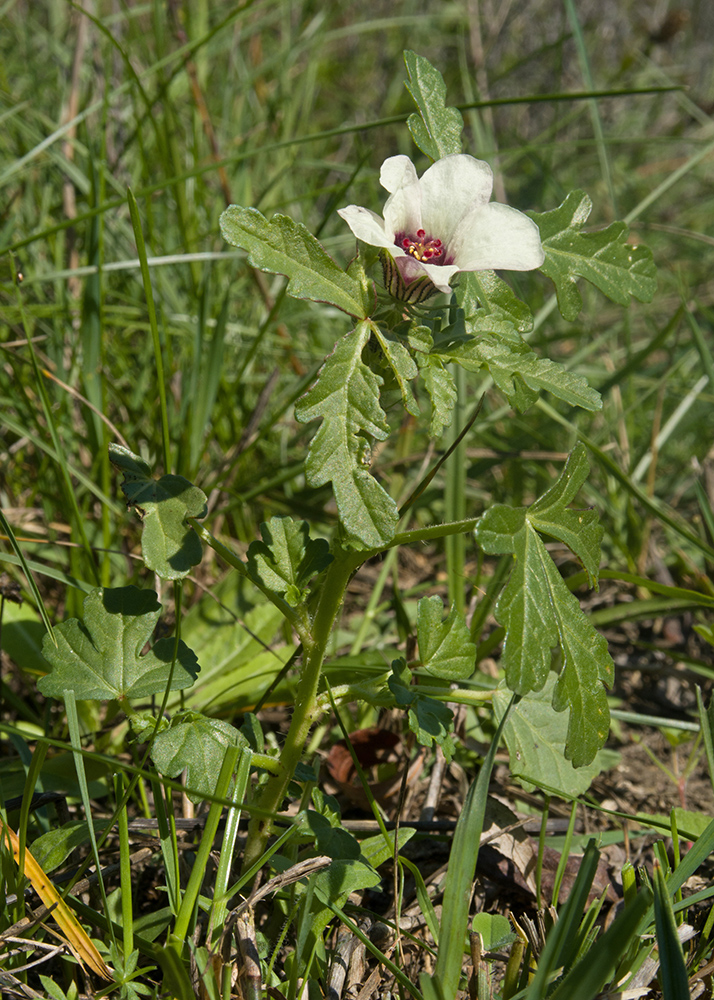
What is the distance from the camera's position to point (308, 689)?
130 cm

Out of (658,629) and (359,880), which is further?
(658,629)

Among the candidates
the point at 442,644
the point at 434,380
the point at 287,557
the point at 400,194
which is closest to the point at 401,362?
the point at 434,380

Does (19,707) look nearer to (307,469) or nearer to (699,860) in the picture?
(307,469)

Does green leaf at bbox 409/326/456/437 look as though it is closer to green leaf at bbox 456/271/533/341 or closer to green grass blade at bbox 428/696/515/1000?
green leaf at bbox 456/271/533/341

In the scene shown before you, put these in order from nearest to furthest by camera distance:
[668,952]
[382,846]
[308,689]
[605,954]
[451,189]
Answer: [605,954] < [668,952] < [451,189] < [308,689] < [382,846]

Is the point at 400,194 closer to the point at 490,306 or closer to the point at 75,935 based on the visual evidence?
the point at 490,306

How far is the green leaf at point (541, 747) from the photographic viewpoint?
1.48 m

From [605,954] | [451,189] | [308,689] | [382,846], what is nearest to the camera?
[605,954]

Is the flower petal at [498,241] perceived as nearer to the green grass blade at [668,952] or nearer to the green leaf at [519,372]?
the green leaf at [519,372]

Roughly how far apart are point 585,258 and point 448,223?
30 cm

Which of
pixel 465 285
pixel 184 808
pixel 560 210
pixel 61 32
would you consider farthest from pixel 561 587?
pixel 61 32

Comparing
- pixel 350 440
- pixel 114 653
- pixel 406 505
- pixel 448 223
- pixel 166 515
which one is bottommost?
pixel 114 653

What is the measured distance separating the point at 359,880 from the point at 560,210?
1.20 metres

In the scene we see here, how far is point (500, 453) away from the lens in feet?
8.89
